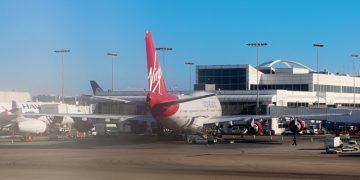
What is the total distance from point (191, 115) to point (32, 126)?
87.6 ft

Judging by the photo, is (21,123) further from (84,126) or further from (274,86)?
(274,86)

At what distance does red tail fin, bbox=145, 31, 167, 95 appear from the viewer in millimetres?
76688

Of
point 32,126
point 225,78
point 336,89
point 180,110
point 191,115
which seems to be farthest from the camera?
point 336,89

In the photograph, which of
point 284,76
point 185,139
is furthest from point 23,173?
point 284,76

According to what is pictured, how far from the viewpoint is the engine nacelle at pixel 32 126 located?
305 ft

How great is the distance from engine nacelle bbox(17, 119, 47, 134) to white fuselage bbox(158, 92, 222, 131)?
24.6 m

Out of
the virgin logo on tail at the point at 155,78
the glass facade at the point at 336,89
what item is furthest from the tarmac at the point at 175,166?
the glass facade at the point at 336,89

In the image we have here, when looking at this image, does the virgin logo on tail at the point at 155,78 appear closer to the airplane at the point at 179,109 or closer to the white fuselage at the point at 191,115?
the airplane at the point at 179,109

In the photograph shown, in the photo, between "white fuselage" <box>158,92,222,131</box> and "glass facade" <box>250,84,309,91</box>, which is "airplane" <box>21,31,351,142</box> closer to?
"white fuselage" <box>158,92,222,131</box>

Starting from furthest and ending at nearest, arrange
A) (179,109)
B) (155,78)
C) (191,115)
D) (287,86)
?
(287,86), (191,115), (179,109), (155,78)

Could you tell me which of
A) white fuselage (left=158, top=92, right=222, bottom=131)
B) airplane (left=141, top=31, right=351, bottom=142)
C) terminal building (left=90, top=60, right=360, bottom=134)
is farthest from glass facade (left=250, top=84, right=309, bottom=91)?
airplane (left=141, top=31, right=351, bottom=142)

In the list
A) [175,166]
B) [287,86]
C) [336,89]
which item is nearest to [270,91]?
[287,86]

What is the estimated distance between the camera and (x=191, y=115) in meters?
85.8

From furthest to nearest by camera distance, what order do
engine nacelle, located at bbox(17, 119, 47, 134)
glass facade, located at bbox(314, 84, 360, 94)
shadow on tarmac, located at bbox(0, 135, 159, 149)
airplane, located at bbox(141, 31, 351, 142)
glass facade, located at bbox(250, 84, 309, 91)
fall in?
glass facade, located at bbox(314, 84, 360, 94) < glass facade, located at bbox(250, 84, 309, 91) < engine nacelle, located at bbox(17, 119, 47, 134) < airplane, located at bbox(141, 31, 351, 142) < shadow on tarmac, located at bbox(0, 135, 159, 149)
